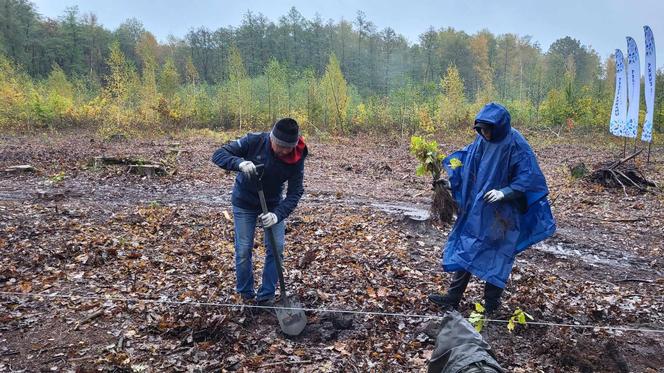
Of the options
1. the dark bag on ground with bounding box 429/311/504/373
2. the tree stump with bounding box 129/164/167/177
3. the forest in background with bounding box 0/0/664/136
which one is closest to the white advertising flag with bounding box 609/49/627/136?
the dark bag on ground with bounding box 429/311/504/373

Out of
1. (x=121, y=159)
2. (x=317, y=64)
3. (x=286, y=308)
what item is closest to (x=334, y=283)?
(x=286, y=308)

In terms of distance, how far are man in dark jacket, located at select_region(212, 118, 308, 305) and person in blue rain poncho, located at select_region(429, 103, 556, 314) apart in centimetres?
161

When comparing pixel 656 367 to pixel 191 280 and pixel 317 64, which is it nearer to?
pixel 191 280

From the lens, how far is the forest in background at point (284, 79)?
28891 mm

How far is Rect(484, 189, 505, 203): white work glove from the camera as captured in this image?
11.5 ft

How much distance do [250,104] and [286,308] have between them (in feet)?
96.7

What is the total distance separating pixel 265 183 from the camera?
12.6 ft

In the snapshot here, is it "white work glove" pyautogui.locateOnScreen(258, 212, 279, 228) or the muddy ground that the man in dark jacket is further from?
the muddy ground

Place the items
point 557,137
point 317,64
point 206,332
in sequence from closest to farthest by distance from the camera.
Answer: point 206,332 → point 557,137 → point 317,64

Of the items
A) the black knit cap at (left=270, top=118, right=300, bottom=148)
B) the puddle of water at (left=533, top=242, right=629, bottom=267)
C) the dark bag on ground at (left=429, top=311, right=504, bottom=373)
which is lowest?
the puddle of water at (left=533, top=242, right=629, bottom=267)

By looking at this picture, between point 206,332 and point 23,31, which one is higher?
point 23,31

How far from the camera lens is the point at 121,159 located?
11727 millimetres

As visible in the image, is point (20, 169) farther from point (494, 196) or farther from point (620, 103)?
point (620, 103)

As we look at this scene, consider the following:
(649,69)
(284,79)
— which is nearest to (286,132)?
(649,69)
